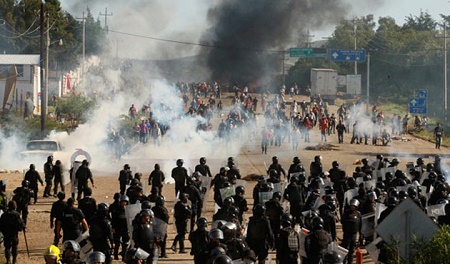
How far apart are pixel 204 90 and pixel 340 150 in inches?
1115

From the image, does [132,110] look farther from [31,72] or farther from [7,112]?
[31,72]

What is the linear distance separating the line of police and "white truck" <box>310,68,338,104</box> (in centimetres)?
5273

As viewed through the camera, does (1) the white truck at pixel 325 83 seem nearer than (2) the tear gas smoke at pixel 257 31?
Yes

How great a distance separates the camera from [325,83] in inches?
3041

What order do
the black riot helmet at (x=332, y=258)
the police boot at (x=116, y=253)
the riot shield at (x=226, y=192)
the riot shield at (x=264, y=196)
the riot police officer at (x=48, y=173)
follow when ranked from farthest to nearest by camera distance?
the riot police officer at (x=48, y=173), the riot shield at (x=226, y=192), the riot shield at (x=264, y=196), the police boot at (x=116, y=253), the black riot helmet at (x=332, y=258)

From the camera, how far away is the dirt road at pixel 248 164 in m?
22.0

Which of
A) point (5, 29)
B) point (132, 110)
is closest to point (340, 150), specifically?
point (132, 110)

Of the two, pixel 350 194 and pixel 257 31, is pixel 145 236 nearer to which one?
pixel 350 194

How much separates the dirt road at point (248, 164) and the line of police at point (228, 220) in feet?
3.70

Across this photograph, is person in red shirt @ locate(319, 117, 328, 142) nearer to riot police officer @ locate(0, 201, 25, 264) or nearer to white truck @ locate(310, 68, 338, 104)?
white truck @ locate(310, 68, 338, 104)

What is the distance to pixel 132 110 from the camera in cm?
5438

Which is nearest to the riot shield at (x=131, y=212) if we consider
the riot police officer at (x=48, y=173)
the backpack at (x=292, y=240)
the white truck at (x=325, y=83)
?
the backpack at (x=292, y=240)

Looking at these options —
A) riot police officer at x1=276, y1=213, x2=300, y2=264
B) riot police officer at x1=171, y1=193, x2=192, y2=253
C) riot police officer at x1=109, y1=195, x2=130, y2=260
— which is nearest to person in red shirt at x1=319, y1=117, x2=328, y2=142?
riot police officer at x1=171, y1=193, x2=192, y2=253

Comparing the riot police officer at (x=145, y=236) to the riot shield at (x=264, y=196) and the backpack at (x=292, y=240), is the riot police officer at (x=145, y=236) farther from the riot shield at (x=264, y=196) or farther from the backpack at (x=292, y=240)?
the riot shield at (x=264, y=196)
